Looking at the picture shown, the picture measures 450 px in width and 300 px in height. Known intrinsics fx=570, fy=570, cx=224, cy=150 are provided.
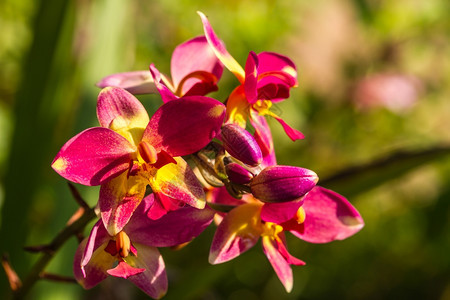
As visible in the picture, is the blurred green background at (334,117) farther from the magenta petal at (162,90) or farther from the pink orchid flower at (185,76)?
the magenta petal at (162,90)

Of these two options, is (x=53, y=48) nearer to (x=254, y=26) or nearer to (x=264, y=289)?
(x=254, y=26)

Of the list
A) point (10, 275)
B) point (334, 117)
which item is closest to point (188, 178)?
point (10, 275)

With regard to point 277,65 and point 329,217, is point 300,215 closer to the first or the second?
point 329,217

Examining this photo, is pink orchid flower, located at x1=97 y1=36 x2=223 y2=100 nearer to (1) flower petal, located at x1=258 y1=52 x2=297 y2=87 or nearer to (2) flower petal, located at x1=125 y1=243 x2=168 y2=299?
(1) flower petal, located at x1=258 y1=52 x2=297 y2=87

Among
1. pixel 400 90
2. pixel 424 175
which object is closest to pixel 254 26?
pixel 400 90

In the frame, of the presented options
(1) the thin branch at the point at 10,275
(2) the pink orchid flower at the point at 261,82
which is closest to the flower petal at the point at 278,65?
(2) the pink orchid flower at the point at 261,82

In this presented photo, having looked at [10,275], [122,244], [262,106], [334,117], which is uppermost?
[262,106]
